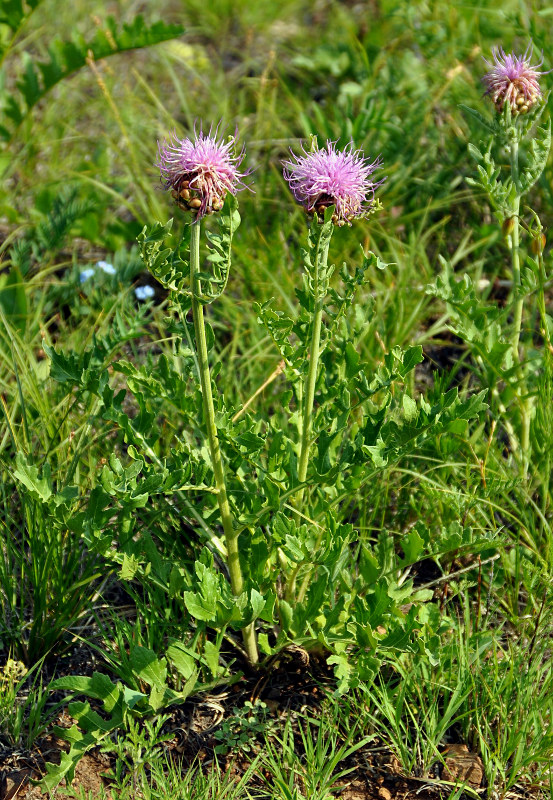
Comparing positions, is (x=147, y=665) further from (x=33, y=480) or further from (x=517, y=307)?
(x=517, y=307)

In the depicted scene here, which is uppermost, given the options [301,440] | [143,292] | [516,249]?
[516,249]

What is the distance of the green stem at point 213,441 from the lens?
5.71ft

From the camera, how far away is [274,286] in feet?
10.2

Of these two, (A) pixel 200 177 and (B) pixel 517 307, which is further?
(B) pixel 517 307

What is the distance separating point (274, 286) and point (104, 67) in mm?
1779

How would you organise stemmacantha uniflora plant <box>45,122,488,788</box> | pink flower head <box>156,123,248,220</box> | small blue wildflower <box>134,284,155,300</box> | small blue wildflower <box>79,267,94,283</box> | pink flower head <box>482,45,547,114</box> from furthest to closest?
small blue wildflower <box>79,267,94,283</box> → small blue wildflower <box>134,284,155,300</box> → pink flower head <box>482,45,547,114</box> → stemmacantha uniflora plant <box>45,122,488,788</box> → pink flower head <box>156,123,248,220</box>

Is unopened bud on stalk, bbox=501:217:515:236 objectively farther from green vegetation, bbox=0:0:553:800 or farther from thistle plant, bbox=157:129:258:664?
thistle plant, bbox=157:129:258:664

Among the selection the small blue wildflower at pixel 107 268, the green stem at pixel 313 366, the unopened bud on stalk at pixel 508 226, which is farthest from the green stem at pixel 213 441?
the small blue wildflower at pixel 107 268

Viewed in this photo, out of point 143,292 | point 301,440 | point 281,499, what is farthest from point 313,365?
point 143,292

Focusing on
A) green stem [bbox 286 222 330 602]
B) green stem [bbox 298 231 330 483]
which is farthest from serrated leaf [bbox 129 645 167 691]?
green stem [bbox 298 231 330 483]

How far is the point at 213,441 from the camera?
6.26ft

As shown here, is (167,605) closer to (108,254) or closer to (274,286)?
(274,286)

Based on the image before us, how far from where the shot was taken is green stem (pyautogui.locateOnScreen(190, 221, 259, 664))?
5.71 feet

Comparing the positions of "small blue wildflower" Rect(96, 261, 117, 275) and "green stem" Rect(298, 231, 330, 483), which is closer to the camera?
"green stem" Rect(298, 231, 330, 483)
